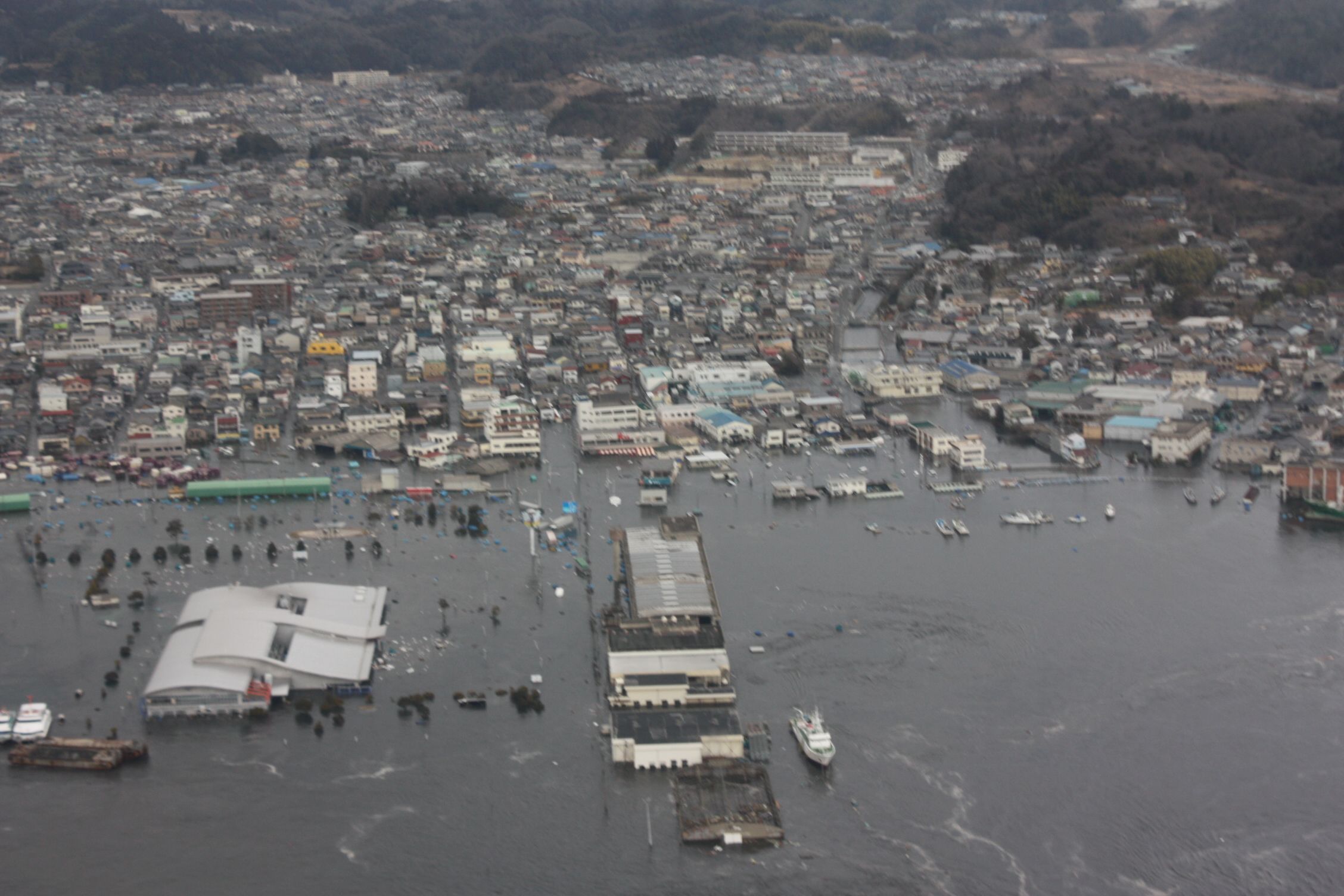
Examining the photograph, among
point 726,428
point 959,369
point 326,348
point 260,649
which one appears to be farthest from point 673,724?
point 326,348

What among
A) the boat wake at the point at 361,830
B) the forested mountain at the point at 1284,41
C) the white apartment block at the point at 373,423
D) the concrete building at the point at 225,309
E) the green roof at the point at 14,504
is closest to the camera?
the boat wake at the point at 361,830

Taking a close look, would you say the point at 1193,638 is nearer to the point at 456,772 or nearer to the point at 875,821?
the point at 875,821

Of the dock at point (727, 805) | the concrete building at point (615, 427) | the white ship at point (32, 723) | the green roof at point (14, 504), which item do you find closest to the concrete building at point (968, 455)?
the concrete building at point (615, 427)

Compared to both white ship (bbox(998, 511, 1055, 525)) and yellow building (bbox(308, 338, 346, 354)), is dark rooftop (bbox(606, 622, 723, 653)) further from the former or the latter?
yellow building (bbox(308, 338, 346, 354))

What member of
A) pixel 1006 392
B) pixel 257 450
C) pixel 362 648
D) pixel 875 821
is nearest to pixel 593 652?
pixel 362 648

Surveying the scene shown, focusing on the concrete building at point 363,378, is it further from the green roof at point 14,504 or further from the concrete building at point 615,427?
the green roof at point 14,504

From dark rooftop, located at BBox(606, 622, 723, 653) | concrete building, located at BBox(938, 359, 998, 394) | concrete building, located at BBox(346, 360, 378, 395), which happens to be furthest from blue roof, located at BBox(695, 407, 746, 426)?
dark rooftop, located at BBox(606, 622, 723, 653)
